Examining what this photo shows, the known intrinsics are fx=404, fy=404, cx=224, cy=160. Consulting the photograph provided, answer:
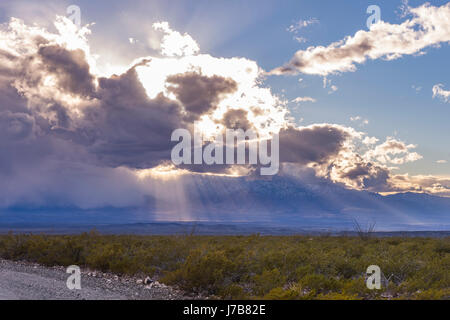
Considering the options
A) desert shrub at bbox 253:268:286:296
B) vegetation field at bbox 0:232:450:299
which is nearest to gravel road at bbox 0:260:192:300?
vegetation field at bbox 0:232:450:299

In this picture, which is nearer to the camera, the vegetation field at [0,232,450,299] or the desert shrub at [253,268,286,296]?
the vegetation field at [0,232,450,299]

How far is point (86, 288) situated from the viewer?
16000mm

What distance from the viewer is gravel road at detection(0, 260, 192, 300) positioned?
13.8m

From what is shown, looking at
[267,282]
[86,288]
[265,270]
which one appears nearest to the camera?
[267,282]

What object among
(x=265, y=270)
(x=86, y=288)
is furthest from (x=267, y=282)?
(x=86, y=288)

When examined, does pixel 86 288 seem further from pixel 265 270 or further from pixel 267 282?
pixel 265 270

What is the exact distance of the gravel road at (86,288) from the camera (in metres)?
13.8

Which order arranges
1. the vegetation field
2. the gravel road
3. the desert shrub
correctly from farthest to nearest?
the desert shrub
the vegetation field
the gravel road

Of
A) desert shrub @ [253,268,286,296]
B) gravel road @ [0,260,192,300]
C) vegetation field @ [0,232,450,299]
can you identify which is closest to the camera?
gravel road @ [0,260,192,300]

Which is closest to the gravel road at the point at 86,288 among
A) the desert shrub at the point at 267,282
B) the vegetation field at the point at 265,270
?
the vegetation field at the point at 265,270

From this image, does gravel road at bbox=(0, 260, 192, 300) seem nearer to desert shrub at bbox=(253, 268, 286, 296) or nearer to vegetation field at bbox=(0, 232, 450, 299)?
vegetation field at bbox=(0, 232, 450, 299)

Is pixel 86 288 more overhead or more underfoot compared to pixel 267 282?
more underfoot
